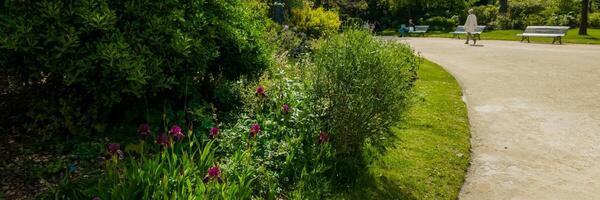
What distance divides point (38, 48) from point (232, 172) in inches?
77.8

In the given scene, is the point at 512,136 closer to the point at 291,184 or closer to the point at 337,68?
the point at 337,68

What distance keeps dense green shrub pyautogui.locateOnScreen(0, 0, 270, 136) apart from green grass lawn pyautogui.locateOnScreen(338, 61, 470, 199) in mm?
2065

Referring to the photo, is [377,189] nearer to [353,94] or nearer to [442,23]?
[353,94]

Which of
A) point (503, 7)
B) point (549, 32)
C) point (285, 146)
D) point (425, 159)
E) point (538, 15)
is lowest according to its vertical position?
point (425, 159)

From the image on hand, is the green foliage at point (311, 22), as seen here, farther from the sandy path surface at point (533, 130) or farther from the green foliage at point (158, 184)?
the green foliage at point (158, 184)

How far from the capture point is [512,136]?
6902 millimetres

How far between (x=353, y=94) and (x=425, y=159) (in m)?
1.72

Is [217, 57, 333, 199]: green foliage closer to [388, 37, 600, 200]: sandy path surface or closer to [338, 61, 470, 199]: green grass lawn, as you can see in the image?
[338, 61, 470, 199]: green grass lawn

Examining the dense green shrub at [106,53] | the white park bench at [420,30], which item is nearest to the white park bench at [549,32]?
the white park bench at [420,30]

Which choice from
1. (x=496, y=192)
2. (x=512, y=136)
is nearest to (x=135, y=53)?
(x=496, y=192)

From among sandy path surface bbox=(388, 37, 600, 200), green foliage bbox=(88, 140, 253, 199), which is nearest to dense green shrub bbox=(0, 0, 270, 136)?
green foliage bbox=(88, 140, 253, 199)

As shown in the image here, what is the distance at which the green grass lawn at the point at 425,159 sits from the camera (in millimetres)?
4820

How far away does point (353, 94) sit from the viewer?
4.70 m

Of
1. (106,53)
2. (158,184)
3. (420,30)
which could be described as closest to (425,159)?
(158,184)
